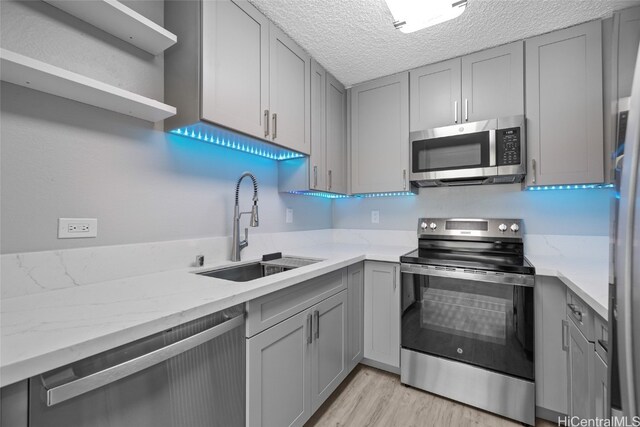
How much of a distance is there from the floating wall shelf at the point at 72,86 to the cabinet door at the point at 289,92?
0.65m

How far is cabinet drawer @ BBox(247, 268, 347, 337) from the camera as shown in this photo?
1.12 metres

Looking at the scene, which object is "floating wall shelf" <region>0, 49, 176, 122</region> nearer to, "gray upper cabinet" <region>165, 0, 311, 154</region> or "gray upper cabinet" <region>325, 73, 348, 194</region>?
"gray upper cabinet" <region>165, 0, 311, 154</region>

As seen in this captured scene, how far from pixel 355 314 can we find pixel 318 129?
4.78ft

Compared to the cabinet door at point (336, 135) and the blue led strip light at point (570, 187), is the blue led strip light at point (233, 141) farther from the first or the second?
the blue led strip light at point (570, 187)

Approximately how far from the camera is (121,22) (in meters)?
1.15

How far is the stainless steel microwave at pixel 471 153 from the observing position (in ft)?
6.04

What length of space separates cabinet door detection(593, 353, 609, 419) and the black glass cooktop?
0.61 m

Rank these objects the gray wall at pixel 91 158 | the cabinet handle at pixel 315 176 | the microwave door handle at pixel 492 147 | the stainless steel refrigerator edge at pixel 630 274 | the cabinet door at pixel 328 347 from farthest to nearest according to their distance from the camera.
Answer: the cabinet handle at pixel 315 176, the microwave door handle at pixel 492 147, the cabinet door at pixel 328 347, the gray wall at pixel 91 158, the stainless steel refrigerator edge at pixel 630 274

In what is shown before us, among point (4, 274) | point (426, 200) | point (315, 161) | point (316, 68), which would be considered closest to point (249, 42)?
point (316, 68)

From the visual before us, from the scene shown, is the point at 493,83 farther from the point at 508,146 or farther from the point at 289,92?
the point at 289,92

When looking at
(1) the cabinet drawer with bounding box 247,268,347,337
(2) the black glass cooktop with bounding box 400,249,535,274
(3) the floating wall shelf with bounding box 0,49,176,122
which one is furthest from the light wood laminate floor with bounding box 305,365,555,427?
(3) the floating wall shelf with bounding box 0,49,176,122

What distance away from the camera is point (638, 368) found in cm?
44

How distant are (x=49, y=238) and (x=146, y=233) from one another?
13.7 inches

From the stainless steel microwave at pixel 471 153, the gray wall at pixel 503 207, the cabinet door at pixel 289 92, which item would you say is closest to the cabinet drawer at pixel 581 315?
the gray wall at pixel 503 207
